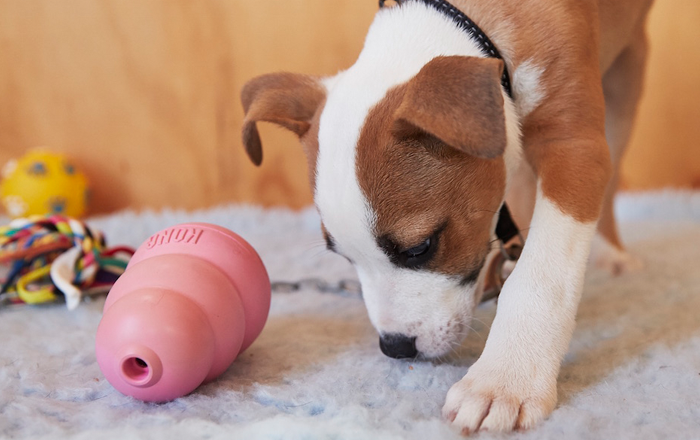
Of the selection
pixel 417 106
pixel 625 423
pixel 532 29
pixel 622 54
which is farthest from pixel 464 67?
pixel 622 54

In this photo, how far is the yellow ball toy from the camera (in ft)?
8.86

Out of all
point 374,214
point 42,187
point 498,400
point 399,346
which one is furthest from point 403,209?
point 42,187

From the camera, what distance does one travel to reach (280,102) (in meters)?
1.59

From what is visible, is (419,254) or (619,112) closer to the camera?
(419,254)

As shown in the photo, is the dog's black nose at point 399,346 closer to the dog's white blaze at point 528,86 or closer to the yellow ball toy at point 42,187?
the dog's white blaze at point 528,86

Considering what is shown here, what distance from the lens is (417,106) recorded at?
1.14 metres

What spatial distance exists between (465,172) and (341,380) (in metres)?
0.49

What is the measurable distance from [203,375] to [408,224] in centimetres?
48

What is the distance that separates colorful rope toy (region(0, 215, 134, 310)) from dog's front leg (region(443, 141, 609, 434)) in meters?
1.20

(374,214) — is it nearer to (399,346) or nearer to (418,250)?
(418,250)

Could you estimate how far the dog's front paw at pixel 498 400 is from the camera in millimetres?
1057

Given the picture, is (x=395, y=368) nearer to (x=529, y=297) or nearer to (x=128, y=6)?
(x=529, y=297)

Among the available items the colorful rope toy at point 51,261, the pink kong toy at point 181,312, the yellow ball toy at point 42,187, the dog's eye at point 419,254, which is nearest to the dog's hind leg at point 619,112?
the dog's eye at point 419,254

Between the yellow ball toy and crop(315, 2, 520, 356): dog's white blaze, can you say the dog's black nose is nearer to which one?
crop(315, 2, 520, 356): dog's white blaze
